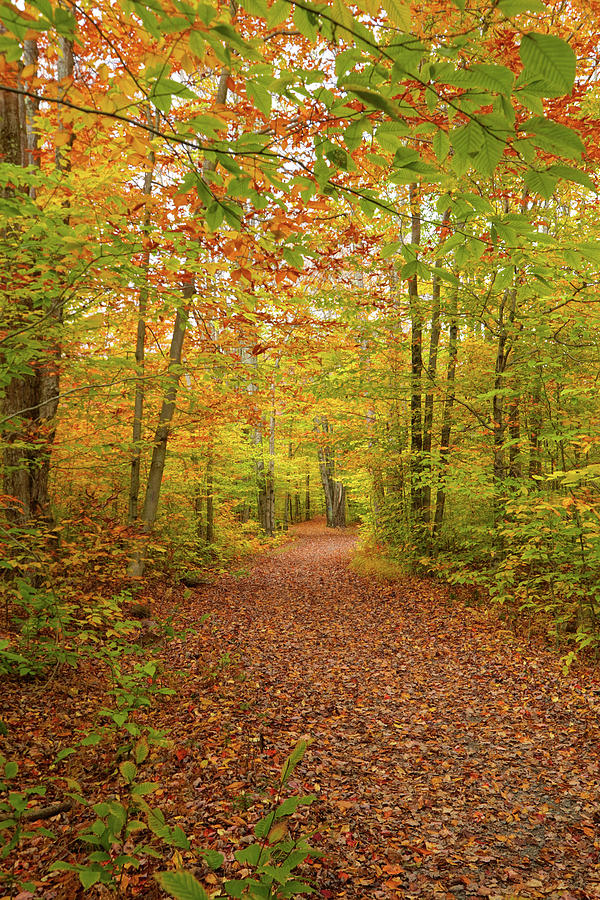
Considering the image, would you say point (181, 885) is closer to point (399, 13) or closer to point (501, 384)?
point (399, 13)

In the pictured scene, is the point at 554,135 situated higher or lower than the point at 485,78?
lower

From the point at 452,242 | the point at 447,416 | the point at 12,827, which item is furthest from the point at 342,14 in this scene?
the point at 447,416

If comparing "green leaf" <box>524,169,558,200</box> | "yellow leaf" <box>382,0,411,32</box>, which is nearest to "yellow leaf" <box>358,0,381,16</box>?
"yellow leaf" <box>382,0,411,32</box>

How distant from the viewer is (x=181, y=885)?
1.32 metres

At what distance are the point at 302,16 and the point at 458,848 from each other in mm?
4662

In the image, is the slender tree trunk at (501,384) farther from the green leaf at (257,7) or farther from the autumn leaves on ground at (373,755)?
the green leaf at (257,7)

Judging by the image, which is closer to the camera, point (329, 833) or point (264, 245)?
point (264, 245)

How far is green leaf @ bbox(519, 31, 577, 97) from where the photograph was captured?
1.27m

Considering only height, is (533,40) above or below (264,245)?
below

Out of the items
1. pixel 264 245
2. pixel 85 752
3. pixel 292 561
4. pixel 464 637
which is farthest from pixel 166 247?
pixel 292 561

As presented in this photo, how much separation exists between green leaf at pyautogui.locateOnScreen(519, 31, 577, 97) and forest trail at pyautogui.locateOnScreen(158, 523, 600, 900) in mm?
4077

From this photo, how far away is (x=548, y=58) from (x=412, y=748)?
5.19 meters

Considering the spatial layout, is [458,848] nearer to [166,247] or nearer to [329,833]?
[329,833]

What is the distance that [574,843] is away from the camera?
10.7 ft
